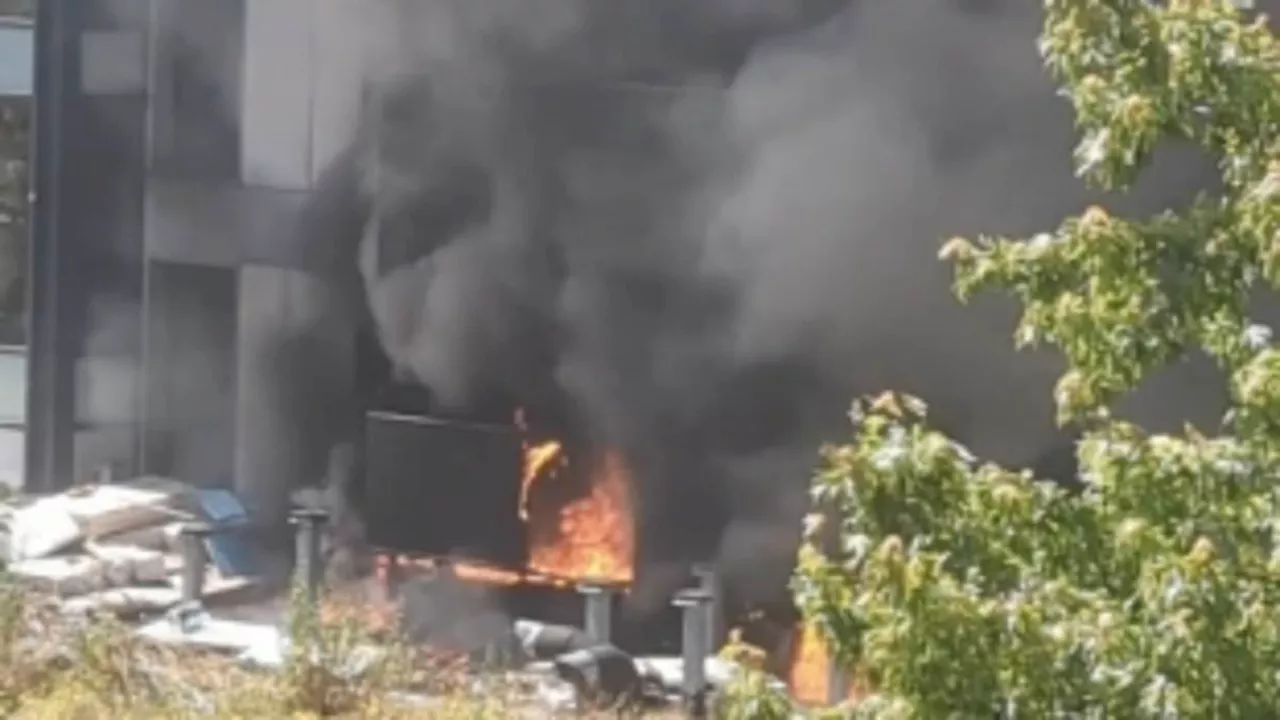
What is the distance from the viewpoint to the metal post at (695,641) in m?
14.6

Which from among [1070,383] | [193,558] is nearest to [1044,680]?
[1070,383]

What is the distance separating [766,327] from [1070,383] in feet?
26.1

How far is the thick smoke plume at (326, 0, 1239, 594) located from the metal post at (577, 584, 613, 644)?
1.13ft

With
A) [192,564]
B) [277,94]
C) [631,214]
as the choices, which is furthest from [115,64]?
[631,214]

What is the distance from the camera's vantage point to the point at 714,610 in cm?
1469

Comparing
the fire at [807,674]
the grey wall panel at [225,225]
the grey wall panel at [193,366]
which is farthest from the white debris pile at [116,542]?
the fire at [807,674]

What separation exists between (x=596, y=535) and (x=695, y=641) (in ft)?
3.41

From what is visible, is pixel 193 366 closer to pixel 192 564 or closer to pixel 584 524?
pixel 192 564

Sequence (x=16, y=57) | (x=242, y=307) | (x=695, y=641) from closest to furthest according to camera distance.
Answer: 1. (x=695, y=641)
2. (x=242, y=307)
3. (x=16, y=57)

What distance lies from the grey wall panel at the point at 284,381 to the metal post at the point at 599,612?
2268mm

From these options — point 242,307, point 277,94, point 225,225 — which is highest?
point 277,94

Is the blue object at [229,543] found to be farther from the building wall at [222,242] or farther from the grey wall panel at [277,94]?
the grey wall panel at [277,94]

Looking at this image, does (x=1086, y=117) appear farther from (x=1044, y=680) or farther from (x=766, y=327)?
(x=766, y=327)

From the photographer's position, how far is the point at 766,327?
14711 millimetres
